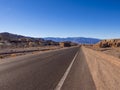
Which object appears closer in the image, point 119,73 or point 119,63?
point 119,73

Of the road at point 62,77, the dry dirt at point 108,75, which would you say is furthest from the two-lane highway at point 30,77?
the dry dirt at point 108,75

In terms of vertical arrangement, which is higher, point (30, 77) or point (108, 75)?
point (108, 75)

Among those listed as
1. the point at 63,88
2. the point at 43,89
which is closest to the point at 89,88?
the point at 63,88

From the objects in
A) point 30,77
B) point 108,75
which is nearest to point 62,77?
point 30,77

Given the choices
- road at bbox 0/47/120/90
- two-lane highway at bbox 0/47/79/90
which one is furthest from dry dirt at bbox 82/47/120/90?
two-lane highway at bbox 0/47/79/90

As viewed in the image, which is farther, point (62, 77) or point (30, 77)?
point (62, 77)

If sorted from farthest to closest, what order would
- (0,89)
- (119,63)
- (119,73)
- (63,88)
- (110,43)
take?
1. (110,43)
2. (119,63)
3. (119,73)
4. (63,88)
5. (0,89)

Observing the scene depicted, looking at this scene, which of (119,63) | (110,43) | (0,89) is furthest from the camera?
(110,43)

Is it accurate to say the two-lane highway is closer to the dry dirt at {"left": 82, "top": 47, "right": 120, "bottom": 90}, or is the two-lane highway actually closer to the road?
the road

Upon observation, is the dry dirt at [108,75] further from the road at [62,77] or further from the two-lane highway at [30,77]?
the two-lane highway at [30,77]

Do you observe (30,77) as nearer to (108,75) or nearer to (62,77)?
(62,77)

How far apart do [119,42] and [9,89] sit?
137520 mm

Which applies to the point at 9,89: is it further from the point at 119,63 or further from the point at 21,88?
the point at 119,63

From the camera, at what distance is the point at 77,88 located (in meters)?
7.86
